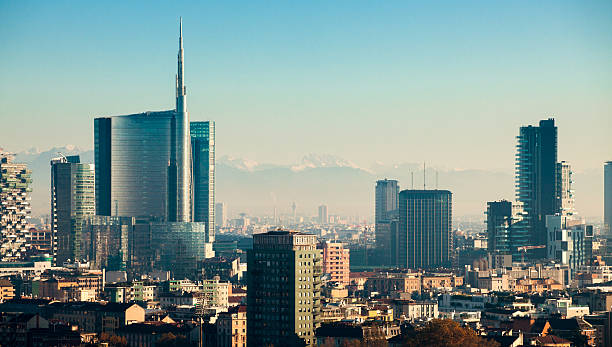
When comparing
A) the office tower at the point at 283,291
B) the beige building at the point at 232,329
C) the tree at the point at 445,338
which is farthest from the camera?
the beige building at the point at 232,329

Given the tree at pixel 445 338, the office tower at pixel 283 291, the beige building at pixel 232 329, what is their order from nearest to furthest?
the tree at pixel 445 338
the office tower at pixel 283 291
the beige building at pixel 232 329

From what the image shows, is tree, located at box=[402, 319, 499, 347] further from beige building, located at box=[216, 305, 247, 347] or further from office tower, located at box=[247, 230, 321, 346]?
beige building, located at box=[216, 305, 247, 347]

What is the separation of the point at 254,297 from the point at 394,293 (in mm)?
74276

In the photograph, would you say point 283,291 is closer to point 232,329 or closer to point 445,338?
point 445,338

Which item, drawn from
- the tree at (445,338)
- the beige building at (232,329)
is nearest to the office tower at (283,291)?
the tree at (445,338)

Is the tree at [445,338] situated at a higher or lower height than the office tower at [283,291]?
lower

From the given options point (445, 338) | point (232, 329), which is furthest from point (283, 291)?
point (232, 329)

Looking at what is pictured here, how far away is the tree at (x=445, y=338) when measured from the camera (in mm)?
99812

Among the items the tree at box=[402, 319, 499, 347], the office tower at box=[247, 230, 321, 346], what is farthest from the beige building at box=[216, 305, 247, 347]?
the tree at box=[402, 319, 499, 347]

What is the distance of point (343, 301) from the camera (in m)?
146

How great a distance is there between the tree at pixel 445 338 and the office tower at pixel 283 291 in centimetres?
683

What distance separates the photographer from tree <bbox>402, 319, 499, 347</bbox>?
99.8 metres

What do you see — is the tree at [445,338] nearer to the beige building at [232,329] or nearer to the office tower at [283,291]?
the office tower at [283,291]

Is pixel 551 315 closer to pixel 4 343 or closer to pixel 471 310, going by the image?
pixel 471 310
